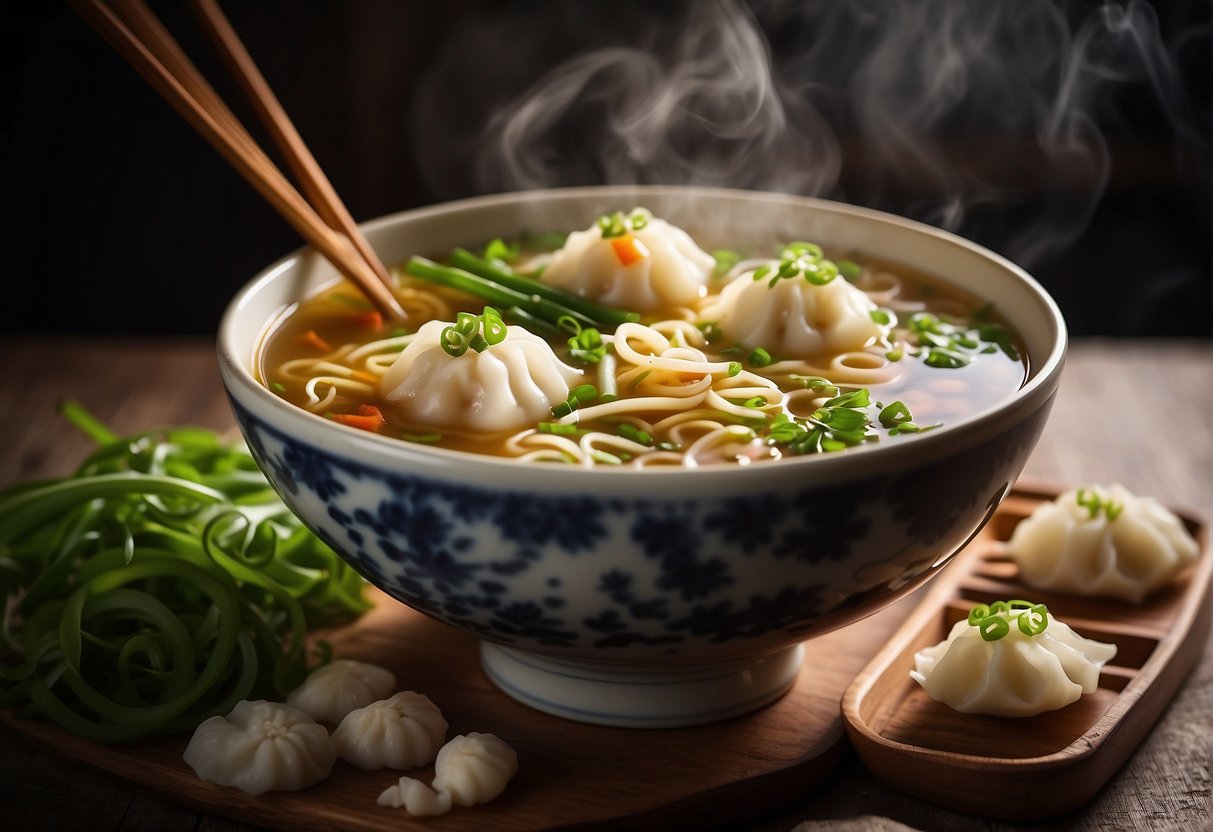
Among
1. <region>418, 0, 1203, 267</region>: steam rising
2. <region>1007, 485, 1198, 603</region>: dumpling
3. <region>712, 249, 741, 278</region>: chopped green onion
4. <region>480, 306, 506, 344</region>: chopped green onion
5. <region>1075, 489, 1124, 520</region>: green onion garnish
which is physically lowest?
<region>418, 0, 1203, 267</region>: steam rising

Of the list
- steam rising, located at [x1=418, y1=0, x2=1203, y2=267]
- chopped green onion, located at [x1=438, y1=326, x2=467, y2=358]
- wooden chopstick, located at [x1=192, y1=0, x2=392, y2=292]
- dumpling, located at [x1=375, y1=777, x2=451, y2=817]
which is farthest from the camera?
steam rising, located at [x1=418, y1=0, x2=1203, y2=267]

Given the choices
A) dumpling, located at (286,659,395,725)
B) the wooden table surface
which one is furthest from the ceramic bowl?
the wooden table surface

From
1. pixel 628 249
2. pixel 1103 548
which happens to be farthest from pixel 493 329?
pixel 1103 548

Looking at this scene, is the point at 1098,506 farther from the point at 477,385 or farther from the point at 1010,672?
the point at 477,385

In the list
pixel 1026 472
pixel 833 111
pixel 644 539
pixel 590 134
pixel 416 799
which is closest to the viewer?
pixel 644 539

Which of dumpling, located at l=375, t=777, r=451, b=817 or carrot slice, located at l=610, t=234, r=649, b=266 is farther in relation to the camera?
carrot slice, located at l=610, t=234, r=649, b=266

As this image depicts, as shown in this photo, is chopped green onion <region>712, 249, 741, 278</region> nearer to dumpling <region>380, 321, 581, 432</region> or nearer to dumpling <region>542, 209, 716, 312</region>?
dumpling <region>542, 209, 716, 312</region>
